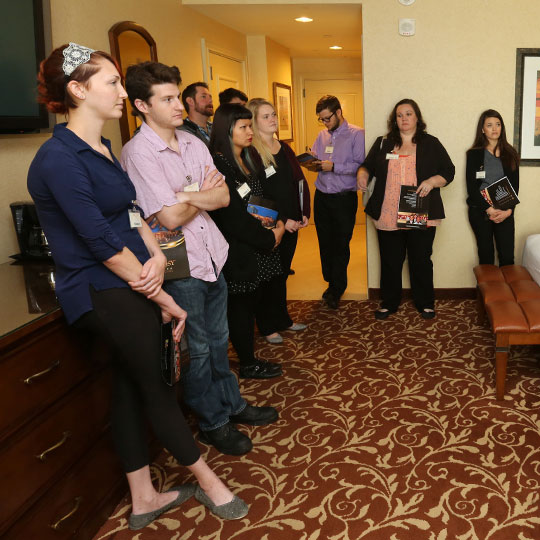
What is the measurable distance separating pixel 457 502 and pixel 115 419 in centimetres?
138

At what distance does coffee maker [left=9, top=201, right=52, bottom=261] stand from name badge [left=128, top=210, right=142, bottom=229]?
28.2 inches

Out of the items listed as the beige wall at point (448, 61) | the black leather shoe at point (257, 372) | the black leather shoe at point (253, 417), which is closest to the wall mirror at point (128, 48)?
the beige wall at point (448, 61)

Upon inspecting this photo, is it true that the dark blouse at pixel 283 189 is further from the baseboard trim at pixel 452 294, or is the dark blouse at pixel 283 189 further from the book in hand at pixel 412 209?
the baseboard trim at pixel 452 294

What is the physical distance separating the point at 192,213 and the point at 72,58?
Result: 2.36ft

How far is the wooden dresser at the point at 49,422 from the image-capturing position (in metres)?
1.57

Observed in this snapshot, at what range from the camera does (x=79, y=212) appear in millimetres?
1539

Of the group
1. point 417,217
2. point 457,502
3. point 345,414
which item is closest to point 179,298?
point 345,414

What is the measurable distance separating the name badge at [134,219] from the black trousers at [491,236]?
3.09 meters

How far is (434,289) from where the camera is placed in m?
4.45

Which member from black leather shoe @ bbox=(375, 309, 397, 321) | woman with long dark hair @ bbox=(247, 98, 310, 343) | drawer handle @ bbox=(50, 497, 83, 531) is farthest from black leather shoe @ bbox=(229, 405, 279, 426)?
black leather shoe @ bbox=(375, 309, 397, 321)

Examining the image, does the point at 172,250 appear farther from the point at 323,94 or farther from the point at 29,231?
the point at 323,94

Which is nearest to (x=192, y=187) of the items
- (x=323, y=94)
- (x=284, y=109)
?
(x=284, y=109)

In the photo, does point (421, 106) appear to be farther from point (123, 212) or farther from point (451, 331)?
point (123, 212)

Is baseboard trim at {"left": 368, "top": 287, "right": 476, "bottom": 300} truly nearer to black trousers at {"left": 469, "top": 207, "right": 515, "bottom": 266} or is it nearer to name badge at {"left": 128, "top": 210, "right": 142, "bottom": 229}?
black trousers at {"left": 469, "top": 207, "right": 515, "bottom": 266}
